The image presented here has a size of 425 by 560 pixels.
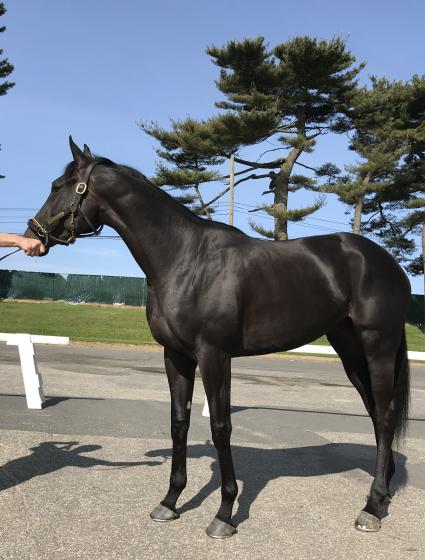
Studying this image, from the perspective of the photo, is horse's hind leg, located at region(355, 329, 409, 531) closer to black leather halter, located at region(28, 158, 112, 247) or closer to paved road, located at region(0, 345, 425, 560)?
paved road, located at region(0, 345, 425, 560)

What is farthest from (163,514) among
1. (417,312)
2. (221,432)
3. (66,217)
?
(417,312)

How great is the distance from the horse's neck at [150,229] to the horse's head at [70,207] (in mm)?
143

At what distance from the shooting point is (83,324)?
23.8m

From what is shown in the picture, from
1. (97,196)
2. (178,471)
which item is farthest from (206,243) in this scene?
(178,471)

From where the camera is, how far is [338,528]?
3416 mm

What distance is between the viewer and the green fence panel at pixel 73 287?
36625 millimetres

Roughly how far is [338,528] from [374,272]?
179 centimetres

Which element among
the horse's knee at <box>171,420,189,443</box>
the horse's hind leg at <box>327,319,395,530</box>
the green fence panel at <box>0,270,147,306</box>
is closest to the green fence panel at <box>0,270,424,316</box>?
the green fence panel at <box>0,270,147,306</box>

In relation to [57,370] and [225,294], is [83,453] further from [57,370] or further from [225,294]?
[57,370]

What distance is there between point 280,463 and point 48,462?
2.08 meters

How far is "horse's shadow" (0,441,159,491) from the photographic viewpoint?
415 cm

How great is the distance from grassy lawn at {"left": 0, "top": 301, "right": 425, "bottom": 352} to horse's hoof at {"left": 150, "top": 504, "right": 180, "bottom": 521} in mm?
15060

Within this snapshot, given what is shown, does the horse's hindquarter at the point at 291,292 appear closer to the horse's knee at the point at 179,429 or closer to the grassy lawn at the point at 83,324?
the horse's knee at the point at 179,429

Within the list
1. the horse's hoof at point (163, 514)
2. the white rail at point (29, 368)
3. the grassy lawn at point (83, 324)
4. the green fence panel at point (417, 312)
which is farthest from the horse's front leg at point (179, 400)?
the green fence panel at point (417, 312)
